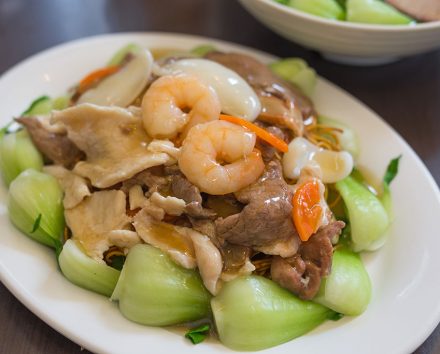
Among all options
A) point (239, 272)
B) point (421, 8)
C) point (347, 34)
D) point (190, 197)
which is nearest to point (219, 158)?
point (190, 197)

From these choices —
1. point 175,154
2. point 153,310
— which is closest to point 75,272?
point 153,310

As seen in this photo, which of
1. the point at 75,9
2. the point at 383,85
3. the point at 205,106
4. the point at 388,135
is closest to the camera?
the point at 205,106

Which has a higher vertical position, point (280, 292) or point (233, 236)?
point (233, 236)

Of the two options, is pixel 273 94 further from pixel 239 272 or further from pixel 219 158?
pixel 239 272

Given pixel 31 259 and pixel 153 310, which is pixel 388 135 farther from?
pixel 31 259

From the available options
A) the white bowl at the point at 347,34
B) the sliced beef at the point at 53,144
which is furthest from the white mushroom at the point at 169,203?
the white bowl at the point at 347,34

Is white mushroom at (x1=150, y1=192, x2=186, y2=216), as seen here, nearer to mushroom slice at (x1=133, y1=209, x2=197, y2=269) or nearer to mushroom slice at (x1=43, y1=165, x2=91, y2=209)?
mushroom slice at (x1=133, y1=209, x2=197, y2=269)

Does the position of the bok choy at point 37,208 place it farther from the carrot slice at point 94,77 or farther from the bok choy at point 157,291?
the carrot slice at point 94,77

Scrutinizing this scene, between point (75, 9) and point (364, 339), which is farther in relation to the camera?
point (75, 9)
